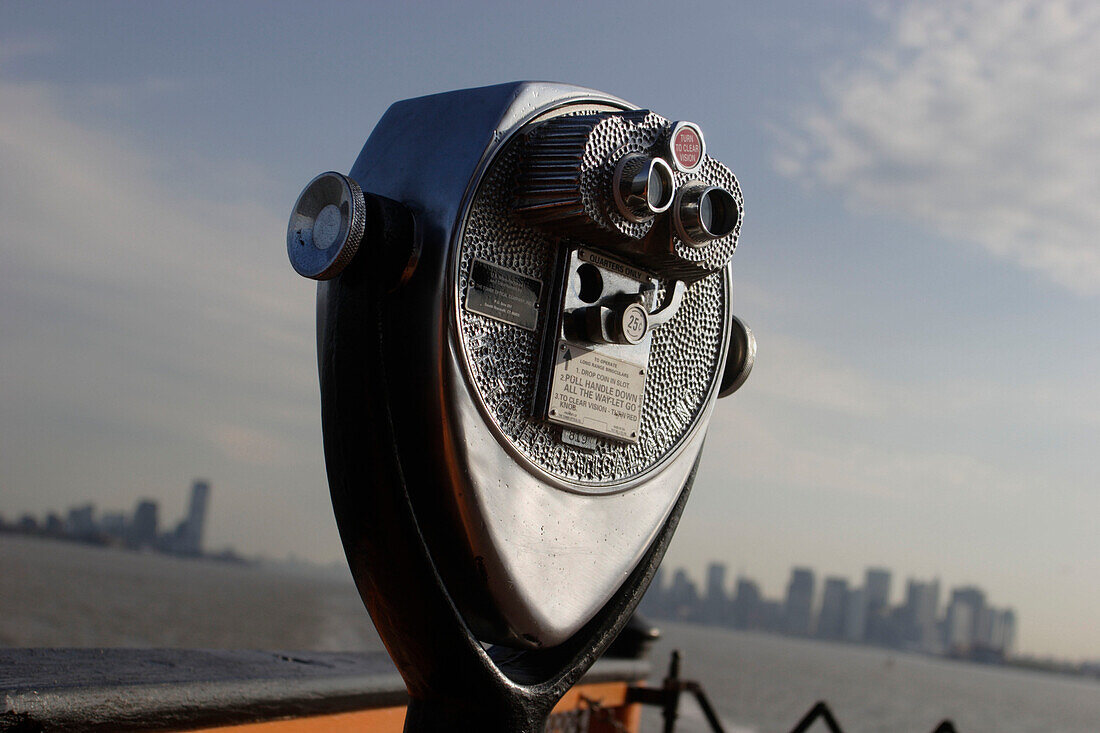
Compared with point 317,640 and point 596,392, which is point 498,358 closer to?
point 596,392

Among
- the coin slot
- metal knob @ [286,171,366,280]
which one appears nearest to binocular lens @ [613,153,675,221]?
the coin slot

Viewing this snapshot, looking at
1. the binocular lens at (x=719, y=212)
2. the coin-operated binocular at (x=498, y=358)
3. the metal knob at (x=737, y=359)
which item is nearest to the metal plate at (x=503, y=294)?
the coin-operated binocular at (x=498, y=358)

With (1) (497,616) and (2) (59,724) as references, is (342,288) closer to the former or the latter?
(1) (497,616)

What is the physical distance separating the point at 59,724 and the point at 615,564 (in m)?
0.80

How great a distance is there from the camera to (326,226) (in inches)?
53.9

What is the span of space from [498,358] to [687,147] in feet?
1.42

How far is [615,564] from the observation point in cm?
163

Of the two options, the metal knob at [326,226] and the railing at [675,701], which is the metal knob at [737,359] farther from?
the railing at [675,701]

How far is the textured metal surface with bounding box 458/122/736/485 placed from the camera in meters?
1.41

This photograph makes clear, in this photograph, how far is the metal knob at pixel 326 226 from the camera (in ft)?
4.36

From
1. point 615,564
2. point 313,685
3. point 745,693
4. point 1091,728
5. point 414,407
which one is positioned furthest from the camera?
point 1091,728

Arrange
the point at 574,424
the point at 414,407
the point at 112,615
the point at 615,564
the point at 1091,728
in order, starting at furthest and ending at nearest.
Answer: the point at 1091,728 < the point at 112,615 < the point at 615,564 < the point at 574,424 < the point at 414,407

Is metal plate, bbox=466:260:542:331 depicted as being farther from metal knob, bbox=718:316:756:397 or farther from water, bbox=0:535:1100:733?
water, bbox=0:535:1100:733

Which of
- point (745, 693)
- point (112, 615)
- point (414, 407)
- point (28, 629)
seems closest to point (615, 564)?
point (414, 407)
